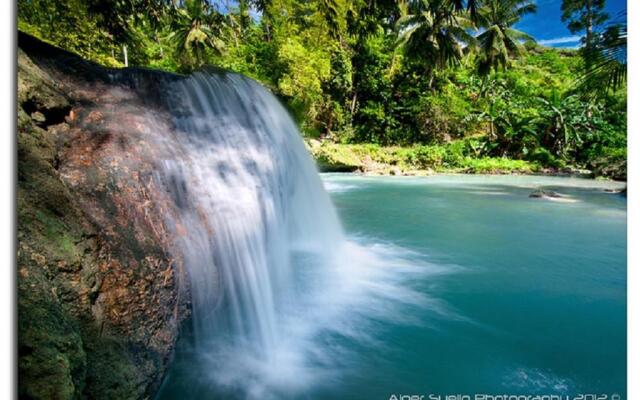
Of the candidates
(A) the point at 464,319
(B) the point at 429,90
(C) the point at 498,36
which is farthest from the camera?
(B) the point at 429,90

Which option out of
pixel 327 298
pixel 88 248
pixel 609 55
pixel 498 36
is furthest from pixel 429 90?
pixel 88 248

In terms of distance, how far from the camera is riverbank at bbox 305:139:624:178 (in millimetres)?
13898

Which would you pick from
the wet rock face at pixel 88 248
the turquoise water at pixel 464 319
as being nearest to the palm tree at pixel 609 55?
the turquoise water at pixel 464 319

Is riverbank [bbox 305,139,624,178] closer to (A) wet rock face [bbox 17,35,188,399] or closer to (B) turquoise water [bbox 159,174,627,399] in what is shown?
(B) turquoise water [bbox 159,174,627,399]

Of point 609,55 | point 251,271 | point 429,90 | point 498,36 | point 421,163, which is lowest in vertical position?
point 251,271

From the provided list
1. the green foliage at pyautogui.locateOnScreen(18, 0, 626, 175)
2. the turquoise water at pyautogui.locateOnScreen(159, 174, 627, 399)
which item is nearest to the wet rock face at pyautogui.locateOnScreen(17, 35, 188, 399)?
the turquoise water at pyautogui.locateOnScreen(159, 174, 627, 399)

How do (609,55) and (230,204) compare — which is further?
(609,55)

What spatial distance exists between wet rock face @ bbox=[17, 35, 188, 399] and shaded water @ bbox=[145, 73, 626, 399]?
7.8 inches

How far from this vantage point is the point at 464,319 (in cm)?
245

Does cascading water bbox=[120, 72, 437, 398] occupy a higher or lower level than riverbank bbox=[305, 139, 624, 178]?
lower

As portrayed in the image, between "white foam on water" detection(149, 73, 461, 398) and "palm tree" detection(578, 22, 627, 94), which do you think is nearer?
"white foam on water" detection(149, 73, 461, 398)

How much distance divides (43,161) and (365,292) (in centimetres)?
236

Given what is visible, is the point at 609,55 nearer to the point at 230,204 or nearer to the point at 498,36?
the point at 230,204

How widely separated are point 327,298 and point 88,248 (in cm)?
193
